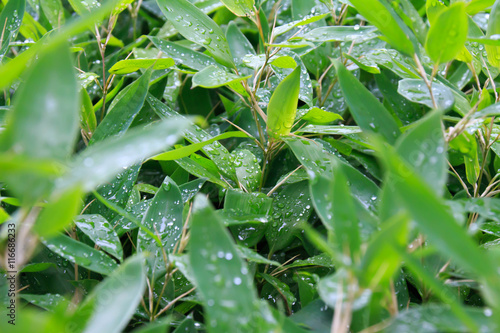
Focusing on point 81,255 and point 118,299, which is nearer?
point 118,299

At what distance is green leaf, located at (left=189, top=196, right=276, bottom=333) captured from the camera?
1.30ft

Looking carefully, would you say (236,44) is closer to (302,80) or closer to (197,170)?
(302,80)

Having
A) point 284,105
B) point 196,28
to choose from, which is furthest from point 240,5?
point 284,105

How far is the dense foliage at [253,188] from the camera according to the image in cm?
36

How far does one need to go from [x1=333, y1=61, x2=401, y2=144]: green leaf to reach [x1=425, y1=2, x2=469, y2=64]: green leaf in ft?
0.30

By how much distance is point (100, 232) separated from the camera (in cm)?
61

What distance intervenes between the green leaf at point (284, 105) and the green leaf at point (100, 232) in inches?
11.7

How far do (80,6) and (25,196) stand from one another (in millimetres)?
597

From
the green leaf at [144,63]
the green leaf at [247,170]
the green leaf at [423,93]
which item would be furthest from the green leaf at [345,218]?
the green leaf at [144,63]

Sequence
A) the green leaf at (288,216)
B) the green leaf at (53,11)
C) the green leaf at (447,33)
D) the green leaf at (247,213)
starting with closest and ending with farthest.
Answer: the green leaf at (447,33) < the green leaf at (247,213) < the green leaf at (288,216) < the green leaf at (53,11)

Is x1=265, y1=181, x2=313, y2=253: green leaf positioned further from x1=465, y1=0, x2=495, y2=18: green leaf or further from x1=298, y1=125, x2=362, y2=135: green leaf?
x1=465, y1=0, x2=495, y2=18: green leaf

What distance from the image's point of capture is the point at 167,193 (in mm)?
643

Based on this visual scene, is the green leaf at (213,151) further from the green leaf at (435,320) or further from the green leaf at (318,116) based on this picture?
the green leaf at (435,320)

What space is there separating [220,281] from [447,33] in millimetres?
388
